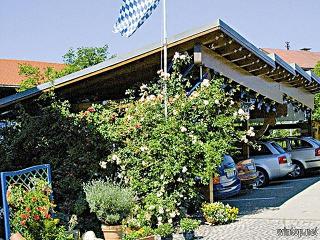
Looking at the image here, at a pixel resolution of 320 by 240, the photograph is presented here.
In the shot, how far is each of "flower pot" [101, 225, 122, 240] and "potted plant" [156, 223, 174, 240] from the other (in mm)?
Answer: 648

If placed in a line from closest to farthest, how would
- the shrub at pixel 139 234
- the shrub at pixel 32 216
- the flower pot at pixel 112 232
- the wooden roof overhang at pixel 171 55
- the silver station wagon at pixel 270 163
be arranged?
1. the shrub at pixel 32 216
2. the shrub at pixel 139 234
3. the flower pot at pixel 112 232
4. the wooden roof overhang at pixel 171 55
5. the silver station wagon at pixel 270 163

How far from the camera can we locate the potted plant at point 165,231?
9.22 metres

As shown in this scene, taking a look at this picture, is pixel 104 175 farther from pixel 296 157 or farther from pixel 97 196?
pixel 296 157

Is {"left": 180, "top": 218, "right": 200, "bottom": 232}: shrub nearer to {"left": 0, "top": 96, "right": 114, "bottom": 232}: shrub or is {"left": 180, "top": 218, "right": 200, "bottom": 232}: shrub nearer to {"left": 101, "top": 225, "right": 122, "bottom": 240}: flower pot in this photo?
{"left": 101, "top": 225, "right": 122, "bottom": 240}: flower pot

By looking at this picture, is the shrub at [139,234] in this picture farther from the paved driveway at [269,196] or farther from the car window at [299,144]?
the car window at [299,144]

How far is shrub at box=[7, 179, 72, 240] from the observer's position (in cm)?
727

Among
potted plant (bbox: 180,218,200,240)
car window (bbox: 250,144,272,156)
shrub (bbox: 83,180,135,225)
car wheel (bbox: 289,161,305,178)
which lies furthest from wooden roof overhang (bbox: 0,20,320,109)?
car wheel (bbox: 289,161,305,178)

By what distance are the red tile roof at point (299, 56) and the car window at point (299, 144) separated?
1718 inches

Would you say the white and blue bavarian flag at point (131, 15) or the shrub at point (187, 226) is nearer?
the shrub at point (187, 226)

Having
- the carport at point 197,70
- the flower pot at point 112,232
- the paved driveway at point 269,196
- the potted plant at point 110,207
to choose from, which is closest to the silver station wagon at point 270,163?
the paved driveway at point 269,196

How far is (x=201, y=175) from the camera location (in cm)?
1036

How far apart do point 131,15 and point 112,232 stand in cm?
404

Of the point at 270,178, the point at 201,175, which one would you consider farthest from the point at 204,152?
the point at 270,178

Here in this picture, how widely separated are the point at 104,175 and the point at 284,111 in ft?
34.9
